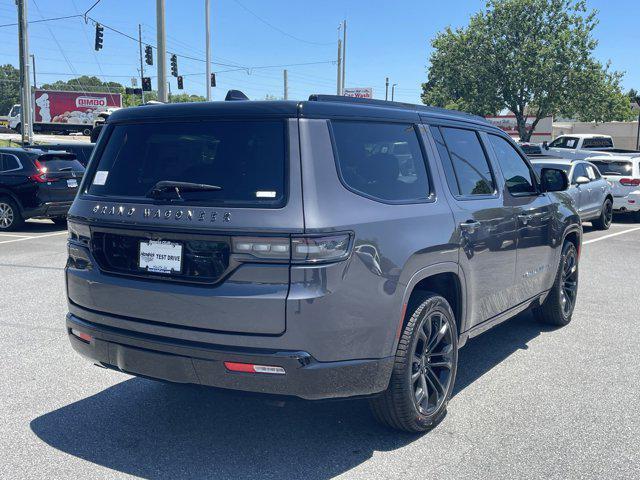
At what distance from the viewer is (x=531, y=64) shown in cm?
3566

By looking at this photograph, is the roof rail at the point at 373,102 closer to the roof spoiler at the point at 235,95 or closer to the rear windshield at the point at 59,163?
the roof spoiler at the point at 235,95

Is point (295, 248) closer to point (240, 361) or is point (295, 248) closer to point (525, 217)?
point (240, 361)

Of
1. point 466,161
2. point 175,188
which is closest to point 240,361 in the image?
point 175,188

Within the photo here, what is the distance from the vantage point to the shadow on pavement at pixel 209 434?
3486 millimetres

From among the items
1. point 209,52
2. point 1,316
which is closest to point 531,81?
point 209,52

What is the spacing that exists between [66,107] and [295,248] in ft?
189

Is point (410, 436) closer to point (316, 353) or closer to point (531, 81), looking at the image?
point (316, 353)

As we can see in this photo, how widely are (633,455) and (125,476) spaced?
8.91 ft

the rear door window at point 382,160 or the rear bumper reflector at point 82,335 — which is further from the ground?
the rear door window at point 382,160

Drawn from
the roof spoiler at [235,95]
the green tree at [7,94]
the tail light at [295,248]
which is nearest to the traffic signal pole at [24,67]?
the roof spoiler at [235,95]

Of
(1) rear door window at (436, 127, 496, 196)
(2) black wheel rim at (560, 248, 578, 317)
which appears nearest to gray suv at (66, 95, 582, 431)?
(1) rear door window at (436, 127, 496, 196)

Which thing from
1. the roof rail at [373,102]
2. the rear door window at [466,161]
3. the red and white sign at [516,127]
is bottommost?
the rear door window at [466,161]

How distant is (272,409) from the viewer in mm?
4277

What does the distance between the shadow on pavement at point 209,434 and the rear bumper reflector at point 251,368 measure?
0.69 feet
